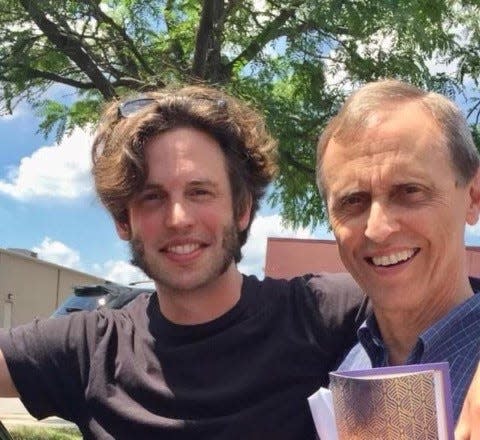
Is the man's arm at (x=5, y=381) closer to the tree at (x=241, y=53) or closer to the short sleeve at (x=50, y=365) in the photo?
the short sleeve at (x=50, y=365)

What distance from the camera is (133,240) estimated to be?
100 inches

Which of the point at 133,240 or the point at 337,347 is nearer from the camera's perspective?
the point at 337,347

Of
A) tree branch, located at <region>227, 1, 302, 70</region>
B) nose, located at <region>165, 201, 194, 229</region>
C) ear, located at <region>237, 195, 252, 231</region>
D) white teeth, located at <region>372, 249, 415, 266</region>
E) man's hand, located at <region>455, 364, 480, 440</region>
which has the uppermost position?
tree branch, located at <region>227, 1, 302, 70</region>

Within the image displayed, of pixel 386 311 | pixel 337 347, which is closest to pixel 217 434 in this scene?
pixel 337 347

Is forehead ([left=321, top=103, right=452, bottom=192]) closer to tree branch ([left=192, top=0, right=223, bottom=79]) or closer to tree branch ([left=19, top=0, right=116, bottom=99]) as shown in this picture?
tree branch ([left=192, top=0, right=223, bottom=79])

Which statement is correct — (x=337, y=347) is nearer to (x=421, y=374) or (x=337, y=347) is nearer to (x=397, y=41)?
(x=421, y=374)

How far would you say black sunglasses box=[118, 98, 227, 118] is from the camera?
2781 millimetres

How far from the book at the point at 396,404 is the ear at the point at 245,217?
1395 millimetres

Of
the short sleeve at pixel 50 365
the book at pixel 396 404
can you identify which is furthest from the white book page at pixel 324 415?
the short sleeve at pixel 50 365

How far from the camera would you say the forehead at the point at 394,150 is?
1.84 metres

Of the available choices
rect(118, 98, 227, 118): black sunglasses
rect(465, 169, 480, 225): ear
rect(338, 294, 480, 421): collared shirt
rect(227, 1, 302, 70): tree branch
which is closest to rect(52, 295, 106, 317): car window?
rect(227, 1, 302, 70): tree branch

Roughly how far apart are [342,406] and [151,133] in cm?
149

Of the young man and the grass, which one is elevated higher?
the young man

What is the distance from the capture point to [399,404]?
4.15 feet
